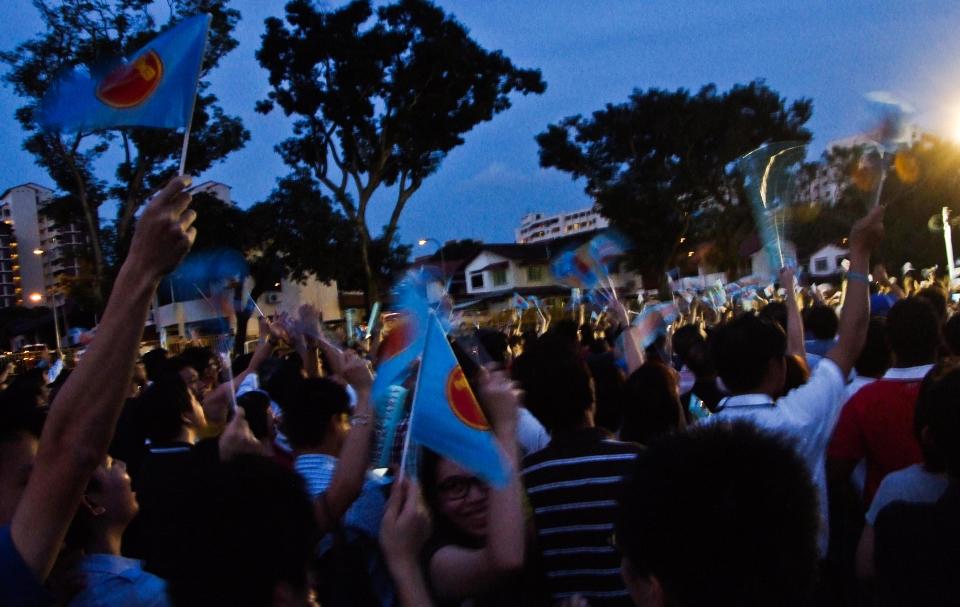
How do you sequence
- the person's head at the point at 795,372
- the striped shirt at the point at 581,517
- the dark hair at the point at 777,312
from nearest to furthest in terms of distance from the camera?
the striped shirt at the point at 581,517 < the person's head at the point at 795,372 < the dark hair at the point at 777,312

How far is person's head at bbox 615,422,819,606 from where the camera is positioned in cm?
145

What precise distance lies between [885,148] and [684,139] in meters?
28.1

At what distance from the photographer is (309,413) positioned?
3.27m

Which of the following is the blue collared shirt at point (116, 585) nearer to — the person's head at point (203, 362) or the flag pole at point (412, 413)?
the flag pole at point (412, 413)

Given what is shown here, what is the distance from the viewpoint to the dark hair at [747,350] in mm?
3020

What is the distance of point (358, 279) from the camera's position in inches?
1013

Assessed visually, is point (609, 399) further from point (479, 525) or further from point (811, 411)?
point (479, 525)

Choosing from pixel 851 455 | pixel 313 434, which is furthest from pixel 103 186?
pixel 851 455

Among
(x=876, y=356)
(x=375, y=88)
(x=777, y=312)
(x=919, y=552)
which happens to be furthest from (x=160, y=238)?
(x=375, y=88)

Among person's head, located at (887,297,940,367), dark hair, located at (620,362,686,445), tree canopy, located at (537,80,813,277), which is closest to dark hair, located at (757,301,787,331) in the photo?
person's head, located at (887,297,940,367)

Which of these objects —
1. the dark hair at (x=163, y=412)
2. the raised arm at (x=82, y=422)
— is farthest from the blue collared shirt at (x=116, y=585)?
the dark hair at (x=163, y=412)

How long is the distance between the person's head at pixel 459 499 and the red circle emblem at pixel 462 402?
270mm

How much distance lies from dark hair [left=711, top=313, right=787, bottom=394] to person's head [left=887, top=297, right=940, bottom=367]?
2.51 feet

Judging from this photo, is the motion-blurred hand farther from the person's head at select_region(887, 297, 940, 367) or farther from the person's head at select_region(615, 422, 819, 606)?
the person's head at select_region(887, 297, 940, 367)
